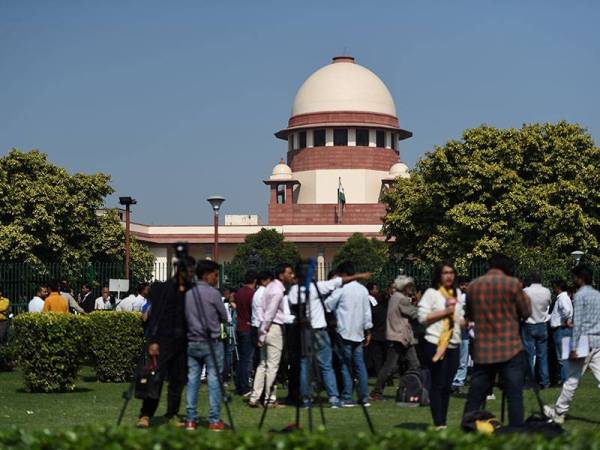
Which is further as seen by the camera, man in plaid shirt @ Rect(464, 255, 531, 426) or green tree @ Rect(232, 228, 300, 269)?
green tree @ Rect(232, 228, 300, 269)

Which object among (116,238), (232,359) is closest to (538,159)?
(116,238)

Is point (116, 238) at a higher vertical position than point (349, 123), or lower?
lower

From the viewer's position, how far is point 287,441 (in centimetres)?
641

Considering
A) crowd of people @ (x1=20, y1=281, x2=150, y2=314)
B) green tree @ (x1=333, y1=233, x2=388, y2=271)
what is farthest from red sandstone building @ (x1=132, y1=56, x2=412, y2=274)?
crowd of people @ (x1=20, y1=281, x2=150, y2=314)

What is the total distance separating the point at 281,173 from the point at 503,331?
6689 cm

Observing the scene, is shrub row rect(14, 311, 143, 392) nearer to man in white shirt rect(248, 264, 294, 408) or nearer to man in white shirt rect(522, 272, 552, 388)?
man in white shirt rect(248, 264, 294, 408)

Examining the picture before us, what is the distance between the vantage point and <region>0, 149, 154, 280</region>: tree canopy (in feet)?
137

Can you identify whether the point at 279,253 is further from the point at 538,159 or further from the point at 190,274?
the point at 190,274

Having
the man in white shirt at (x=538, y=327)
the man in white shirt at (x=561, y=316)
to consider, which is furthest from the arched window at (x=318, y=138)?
the man in white shirt at (x=538, y=327)

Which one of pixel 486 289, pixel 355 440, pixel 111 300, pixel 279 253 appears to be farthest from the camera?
pixel 279 253

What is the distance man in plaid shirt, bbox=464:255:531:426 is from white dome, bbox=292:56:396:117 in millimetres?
65188

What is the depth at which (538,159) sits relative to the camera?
3984cm

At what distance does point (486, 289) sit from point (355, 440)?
9.55ft

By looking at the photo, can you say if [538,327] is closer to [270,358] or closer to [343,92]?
[270,358]
